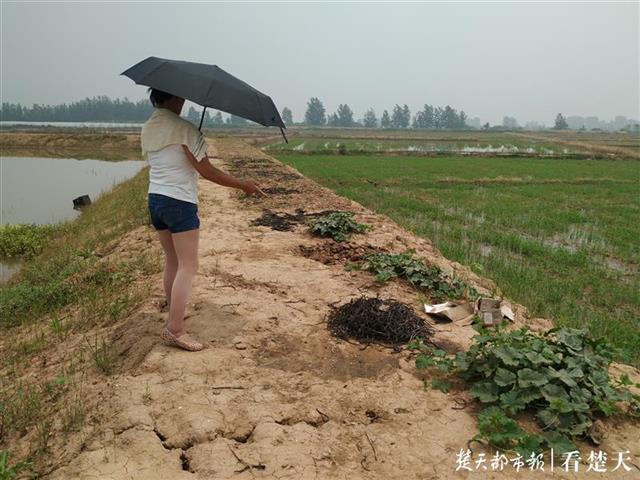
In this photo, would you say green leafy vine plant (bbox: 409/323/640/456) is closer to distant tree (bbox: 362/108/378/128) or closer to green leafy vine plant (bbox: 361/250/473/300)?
green leafy vine plant (bbox: 361/250/473/300)

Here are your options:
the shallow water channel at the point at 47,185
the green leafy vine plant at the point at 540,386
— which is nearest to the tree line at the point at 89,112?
the shallow water channel at the point at 47,185

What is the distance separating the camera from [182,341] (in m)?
3.47

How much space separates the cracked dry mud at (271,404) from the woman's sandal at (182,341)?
0.05 metres

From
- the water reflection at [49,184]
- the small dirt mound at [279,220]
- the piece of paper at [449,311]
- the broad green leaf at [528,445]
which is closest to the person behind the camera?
the broad green leaf at [528,445]

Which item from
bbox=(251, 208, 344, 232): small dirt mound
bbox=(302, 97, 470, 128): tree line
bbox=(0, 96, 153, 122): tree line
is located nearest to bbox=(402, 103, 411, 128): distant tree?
bbox=(302, 97, 470, 128): tree line

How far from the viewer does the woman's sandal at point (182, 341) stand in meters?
3.46

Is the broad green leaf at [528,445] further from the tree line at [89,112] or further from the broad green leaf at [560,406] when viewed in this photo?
the tree line at [89,112]

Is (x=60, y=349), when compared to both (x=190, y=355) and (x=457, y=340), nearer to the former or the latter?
(x=190, y=355)

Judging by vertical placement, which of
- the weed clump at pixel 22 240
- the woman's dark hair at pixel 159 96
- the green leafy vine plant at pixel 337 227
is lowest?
the weed clump at pixel 22 240

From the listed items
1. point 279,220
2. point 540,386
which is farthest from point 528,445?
point 279,220

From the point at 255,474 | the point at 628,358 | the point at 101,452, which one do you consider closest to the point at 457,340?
the point at 628,358

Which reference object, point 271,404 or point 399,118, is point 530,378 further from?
point 399,118

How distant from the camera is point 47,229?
10.6m

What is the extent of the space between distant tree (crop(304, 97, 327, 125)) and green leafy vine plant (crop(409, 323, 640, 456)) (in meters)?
137
